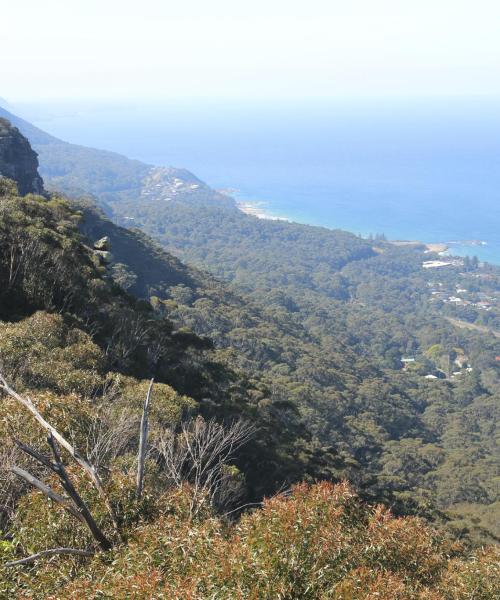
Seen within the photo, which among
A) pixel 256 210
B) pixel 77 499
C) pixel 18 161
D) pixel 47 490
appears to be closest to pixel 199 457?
pixel 77 499

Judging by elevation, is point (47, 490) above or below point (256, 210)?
below

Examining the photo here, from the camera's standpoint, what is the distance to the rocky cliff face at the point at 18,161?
1777 inches

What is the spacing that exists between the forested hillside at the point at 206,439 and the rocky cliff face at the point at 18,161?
254 inches

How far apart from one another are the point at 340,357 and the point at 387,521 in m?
65.1

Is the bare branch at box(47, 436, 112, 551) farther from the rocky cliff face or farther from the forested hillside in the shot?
the rocky cliff face

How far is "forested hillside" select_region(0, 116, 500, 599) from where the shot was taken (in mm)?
4945

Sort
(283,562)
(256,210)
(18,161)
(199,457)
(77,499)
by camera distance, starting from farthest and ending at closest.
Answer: (256,210) < (18,161) < (199,457) < (77,499) < (283,562)

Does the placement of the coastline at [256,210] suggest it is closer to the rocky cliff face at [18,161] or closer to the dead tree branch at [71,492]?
the rocky cliff face at [18,161]

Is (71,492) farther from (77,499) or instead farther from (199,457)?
(199,457)

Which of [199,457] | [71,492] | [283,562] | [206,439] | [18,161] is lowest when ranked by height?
[206,439]

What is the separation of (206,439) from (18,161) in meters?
43.8

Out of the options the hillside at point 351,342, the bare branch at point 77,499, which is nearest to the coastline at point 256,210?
the hillside at point 351,342

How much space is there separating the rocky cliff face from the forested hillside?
6.46 metres

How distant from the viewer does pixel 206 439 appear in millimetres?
11758
